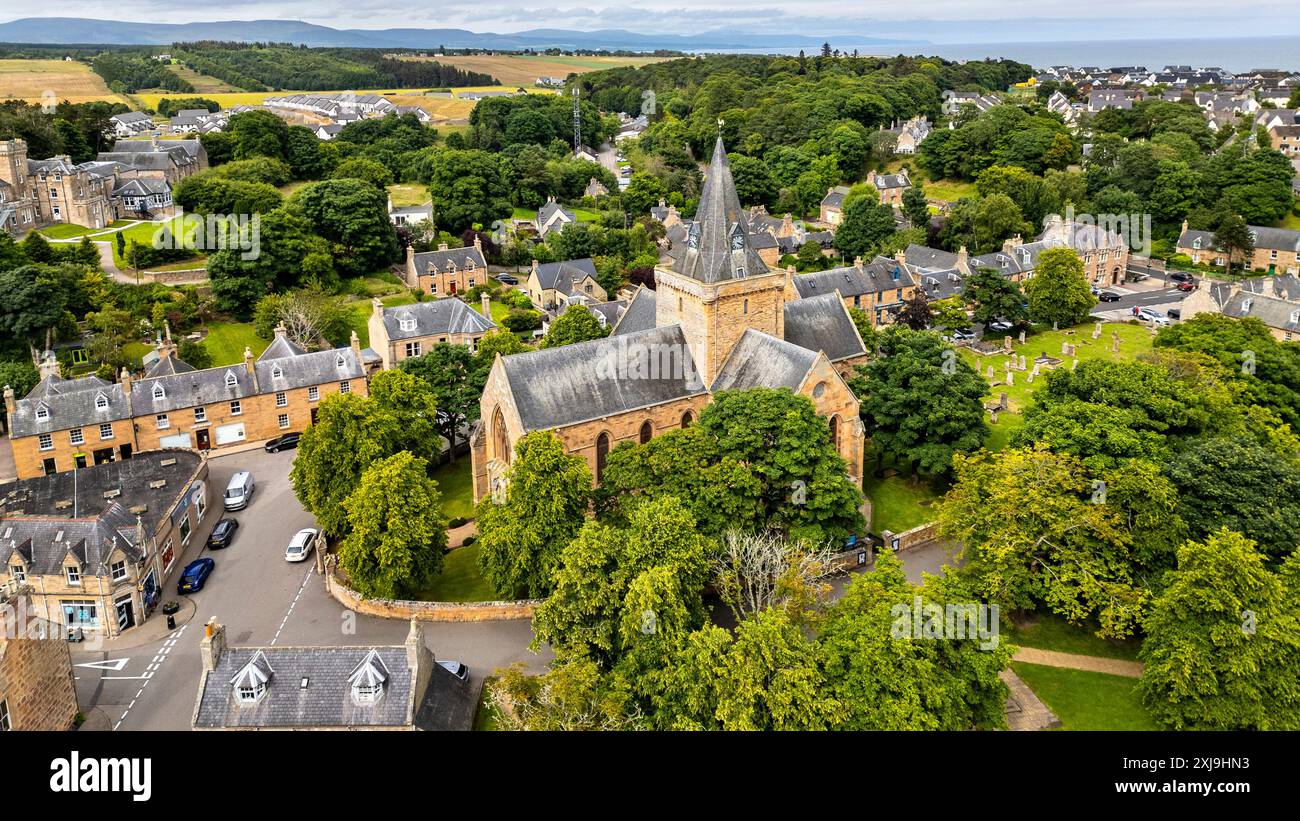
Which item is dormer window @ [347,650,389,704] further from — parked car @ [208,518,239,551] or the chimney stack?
parked car @ [208,518,239,551]

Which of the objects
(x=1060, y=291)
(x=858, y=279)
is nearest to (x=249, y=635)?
(x=858, y=279)

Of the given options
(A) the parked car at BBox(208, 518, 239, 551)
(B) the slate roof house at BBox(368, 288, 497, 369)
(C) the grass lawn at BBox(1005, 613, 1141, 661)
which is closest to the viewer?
(C) the grass lawn at BBox(1005, 613, 1141, 661)

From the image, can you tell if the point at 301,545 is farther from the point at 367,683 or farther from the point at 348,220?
the point at 348,220

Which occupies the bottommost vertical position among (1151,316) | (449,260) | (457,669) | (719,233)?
(457,669)

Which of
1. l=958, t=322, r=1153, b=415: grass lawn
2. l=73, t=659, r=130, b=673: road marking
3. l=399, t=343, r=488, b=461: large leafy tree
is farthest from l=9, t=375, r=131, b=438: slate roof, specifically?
l=958, t=322, r=1153, b=415: grass lawn

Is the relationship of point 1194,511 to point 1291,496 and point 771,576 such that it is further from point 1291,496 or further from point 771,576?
point 771,576
